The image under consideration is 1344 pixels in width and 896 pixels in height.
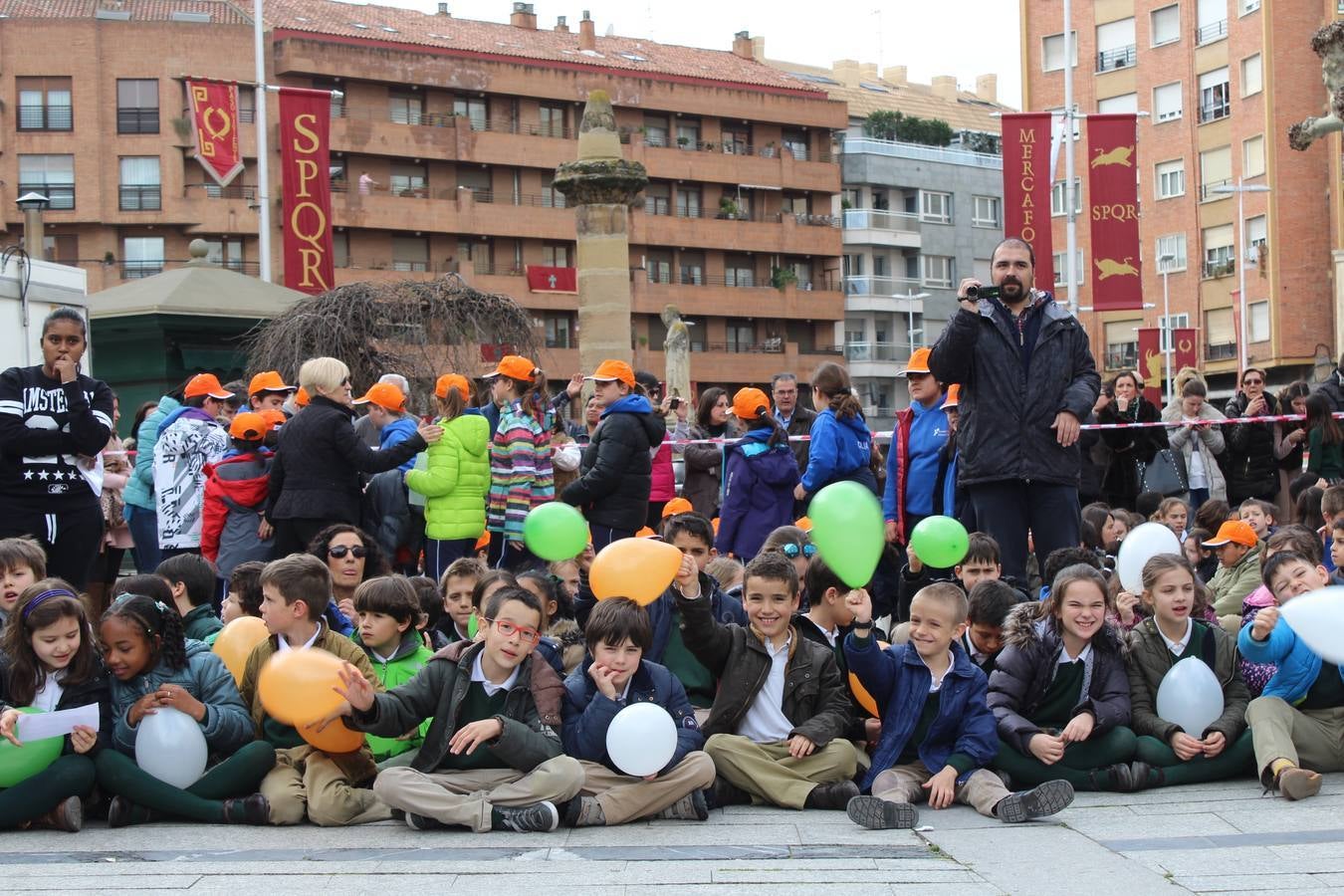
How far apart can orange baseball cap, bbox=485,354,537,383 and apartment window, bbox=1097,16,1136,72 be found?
52.9m

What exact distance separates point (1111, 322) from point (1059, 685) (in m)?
55.1

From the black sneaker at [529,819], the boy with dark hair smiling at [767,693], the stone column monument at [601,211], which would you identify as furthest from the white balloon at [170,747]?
the stone column monument at [601,211]

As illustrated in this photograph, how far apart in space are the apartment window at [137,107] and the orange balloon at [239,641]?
55156 mm

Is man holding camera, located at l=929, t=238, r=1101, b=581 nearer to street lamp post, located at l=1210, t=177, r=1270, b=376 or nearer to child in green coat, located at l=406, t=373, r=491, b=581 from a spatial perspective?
child in green coat, located at l=406, t=373, r=491, b=581

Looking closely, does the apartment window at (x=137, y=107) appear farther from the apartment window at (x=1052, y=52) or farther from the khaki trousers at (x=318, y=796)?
the khaki trousers at (x=318, y=796)

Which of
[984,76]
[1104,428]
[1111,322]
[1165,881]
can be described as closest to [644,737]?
[1165,881]

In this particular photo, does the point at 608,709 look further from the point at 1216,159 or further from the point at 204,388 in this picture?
the point at 1216,159

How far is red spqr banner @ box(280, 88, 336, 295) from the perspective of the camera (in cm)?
2450

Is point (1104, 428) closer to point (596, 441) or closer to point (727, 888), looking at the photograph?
point (596, 441)

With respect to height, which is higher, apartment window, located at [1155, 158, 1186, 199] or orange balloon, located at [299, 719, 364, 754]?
apartment window, located at [1155, 158, 1186, 199]

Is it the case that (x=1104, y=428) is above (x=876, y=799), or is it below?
above

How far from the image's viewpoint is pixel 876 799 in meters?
7.15

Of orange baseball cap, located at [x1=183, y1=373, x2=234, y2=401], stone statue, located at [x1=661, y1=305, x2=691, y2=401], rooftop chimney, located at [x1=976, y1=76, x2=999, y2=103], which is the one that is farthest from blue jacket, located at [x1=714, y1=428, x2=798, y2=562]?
rooftop chimney, located at [x1=976, y1=76, x2=999, y2=103]

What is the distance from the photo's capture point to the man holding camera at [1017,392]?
8.70 metres
